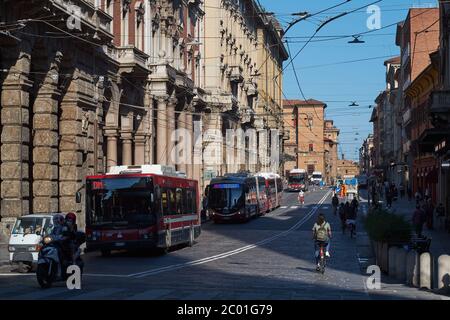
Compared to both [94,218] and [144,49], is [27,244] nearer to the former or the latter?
[94,218]

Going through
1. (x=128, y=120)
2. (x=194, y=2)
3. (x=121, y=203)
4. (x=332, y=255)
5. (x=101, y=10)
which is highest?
(x=194, y=2)

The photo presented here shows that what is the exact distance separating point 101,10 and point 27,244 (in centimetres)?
1659

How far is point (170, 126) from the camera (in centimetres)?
5450

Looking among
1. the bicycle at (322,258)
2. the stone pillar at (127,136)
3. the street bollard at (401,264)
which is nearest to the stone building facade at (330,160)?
the stone pillar at (127,136)

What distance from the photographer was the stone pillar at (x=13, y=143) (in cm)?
3061

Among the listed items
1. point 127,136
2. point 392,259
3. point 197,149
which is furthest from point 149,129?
point 392,259

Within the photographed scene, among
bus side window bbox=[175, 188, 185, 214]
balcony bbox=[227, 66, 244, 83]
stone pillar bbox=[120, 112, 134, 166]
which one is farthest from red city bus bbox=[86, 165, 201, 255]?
balcony bbox=[227, 66, 244, 83]

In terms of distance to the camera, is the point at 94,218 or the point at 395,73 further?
the point at 395,73

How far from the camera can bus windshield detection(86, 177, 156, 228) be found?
27812 millimetres

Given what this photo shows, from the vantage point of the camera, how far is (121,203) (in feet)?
91.5

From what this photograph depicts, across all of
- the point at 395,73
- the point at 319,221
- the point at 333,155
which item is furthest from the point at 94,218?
the point at 333,155

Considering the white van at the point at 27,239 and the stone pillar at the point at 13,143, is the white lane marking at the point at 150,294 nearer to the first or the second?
the white van at the point at 27,239

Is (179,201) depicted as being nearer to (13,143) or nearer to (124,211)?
(124,211)

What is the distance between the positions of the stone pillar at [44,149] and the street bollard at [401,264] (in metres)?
16.9
